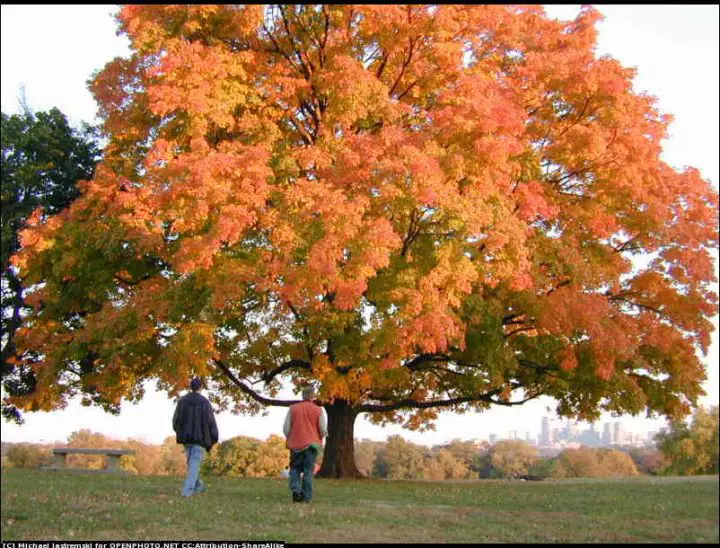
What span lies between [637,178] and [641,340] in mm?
4236

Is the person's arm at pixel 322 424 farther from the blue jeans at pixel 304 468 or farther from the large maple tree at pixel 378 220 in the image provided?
the large maple tree at pixel 378 220

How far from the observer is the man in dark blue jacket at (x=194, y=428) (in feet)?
40.3

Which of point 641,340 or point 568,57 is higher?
point 568,57

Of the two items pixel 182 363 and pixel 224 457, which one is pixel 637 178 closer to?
pixel 182 363

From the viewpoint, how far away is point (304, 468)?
1194 centimetres

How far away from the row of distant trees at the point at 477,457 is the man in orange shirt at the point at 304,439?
113 ft

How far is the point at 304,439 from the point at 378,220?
5.51m

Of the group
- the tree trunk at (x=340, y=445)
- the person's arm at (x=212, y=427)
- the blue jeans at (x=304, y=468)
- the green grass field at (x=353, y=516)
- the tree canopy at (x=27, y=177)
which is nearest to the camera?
the green grass field at (x=353, y=516)

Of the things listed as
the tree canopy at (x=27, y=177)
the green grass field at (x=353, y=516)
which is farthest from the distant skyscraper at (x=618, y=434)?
the tree canopy at (x=27, y=177)

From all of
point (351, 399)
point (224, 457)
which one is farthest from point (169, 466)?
point (351, 399)

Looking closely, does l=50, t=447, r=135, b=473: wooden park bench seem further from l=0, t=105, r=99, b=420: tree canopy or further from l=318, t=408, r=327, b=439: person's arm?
l=318, t=408, r=327, b=439: person's arm

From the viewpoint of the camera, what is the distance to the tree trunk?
20688 millimetres

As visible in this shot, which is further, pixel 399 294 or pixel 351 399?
pixel 351 399

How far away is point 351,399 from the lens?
60.7 ft
